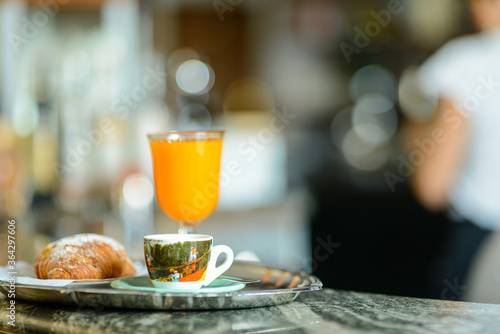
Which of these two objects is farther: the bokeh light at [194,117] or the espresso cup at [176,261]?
the bokeh light at [194,117]

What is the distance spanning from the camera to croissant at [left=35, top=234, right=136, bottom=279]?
1.35 metres

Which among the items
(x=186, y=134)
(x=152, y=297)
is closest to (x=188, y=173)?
(x=186, y=134)

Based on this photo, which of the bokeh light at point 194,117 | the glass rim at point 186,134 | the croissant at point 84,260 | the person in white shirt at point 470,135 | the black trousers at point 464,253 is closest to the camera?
the croissant at point 84,260

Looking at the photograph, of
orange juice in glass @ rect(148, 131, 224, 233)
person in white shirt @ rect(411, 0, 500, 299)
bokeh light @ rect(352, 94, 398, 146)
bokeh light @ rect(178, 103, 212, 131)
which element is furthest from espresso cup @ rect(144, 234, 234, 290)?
bokeh light @ rect(178, 103, 212, 131)

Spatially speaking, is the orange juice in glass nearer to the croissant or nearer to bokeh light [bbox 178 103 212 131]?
the croissant

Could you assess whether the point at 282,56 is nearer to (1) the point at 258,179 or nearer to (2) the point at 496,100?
(1) the point at 258,179

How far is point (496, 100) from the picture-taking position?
9.12ft

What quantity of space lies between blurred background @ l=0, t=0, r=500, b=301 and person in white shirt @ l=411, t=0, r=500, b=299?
2.44 feet

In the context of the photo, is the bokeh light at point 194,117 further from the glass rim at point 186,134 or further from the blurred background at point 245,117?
the glass rim at point 186,134

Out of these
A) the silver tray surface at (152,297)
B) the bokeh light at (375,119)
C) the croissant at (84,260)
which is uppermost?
the bokeh light at (375,119)

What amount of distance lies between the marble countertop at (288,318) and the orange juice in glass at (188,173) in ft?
1.40

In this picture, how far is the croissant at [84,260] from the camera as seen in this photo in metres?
1.35

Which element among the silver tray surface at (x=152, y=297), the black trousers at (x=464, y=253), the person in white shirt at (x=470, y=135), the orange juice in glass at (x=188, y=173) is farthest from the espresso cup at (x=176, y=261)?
the black trousers at (x=464, y=253)

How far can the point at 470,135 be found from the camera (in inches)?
114
